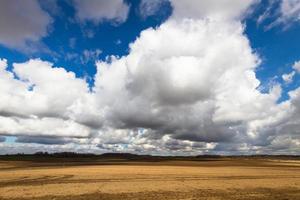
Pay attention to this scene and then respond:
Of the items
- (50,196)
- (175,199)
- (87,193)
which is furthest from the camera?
(87,193)

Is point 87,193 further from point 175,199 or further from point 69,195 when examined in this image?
point 175,199

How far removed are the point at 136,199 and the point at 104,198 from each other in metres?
3.12

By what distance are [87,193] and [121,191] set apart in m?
3.83

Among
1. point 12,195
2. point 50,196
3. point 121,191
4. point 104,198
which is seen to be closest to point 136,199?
point 104,198

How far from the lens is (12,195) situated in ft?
111

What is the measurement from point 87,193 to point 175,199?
9.92 metres

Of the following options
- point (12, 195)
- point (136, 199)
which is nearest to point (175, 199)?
point (136, 199)

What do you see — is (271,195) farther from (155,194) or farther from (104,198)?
(104,198)

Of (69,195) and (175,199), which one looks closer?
(175,199)

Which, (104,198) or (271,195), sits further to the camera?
(271,195)

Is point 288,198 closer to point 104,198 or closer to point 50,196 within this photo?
point 104,198

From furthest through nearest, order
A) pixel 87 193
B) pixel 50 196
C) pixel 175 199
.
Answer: pixel 87 193
pixel 50 196
pixel 175 199

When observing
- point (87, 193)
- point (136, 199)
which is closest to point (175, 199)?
point (136, 199)

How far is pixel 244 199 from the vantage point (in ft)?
105
